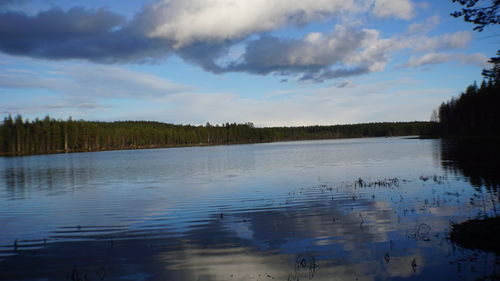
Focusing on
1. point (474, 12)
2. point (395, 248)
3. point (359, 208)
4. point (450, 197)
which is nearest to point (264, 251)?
point (395, 248)

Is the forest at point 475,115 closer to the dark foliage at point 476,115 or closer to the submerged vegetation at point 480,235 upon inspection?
the dark foliage at point 476,115

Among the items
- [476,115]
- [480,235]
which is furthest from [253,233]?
[476,115]

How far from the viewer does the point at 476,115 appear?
325 ft

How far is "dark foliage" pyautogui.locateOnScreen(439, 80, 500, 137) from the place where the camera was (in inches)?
3420

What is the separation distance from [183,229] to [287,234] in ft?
14.9

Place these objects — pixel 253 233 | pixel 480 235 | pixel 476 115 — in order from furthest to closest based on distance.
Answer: pixel 476 115
pixel 253 233
pixel 480 235

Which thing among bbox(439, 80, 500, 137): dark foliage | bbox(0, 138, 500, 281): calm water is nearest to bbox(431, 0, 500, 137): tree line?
bbox(439, 80, 500, 137): dark foliage

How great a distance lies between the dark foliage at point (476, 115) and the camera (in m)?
86.9

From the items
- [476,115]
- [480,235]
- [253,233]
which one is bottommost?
[253,233]

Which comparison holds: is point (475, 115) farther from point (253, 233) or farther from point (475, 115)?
point (253, 233)

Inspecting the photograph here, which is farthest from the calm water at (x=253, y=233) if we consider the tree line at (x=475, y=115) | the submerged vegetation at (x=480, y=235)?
the tree line at (x=475, y=115)

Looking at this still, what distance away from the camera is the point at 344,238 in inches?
499

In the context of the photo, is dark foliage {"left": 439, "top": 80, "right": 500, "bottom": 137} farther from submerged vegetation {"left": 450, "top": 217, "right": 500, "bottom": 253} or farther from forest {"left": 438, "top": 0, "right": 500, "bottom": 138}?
submerged vegetation {"left": 450, "top": 217, "right": 500, "bottom": 253}

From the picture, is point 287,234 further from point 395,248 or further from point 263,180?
point 263,180
